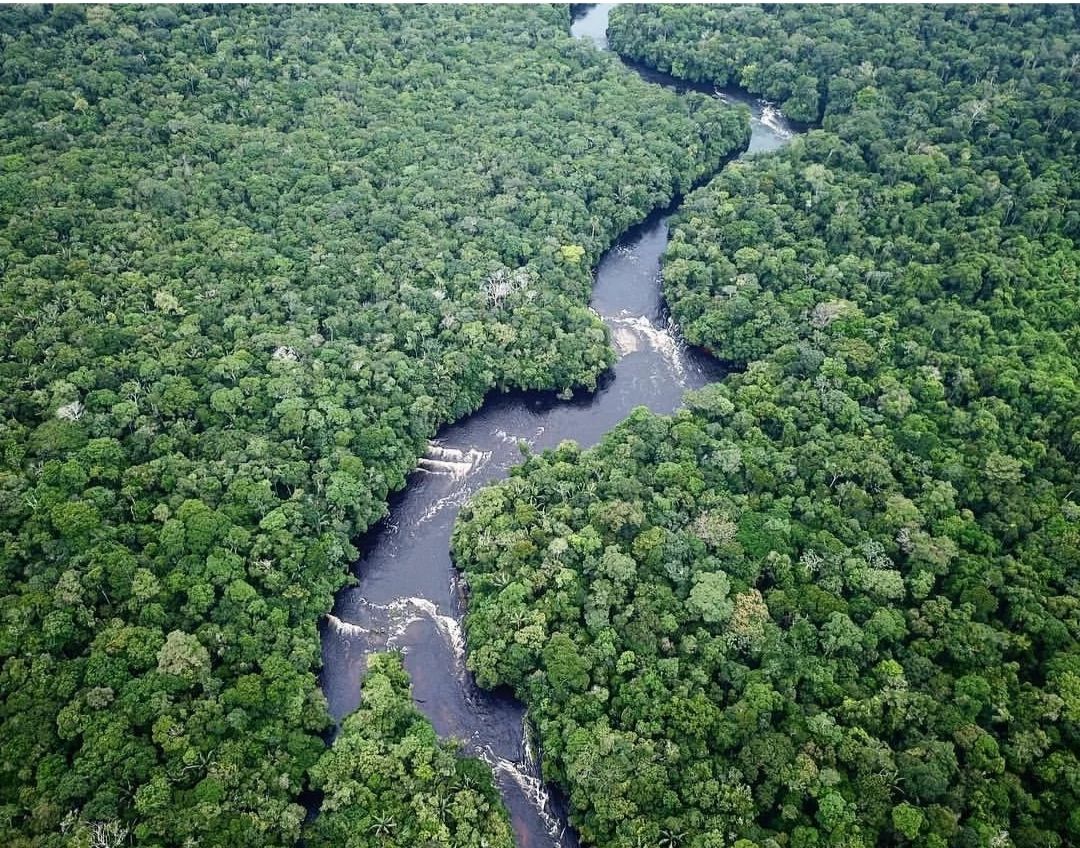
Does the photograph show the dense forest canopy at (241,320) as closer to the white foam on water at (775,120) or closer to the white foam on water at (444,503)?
the white foam on water at (444,503)

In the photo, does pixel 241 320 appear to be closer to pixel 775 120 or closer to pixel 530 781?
pixel 530 781

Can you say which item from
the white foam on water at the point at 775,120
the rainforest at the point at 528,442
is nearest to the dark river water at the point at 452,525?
the rainforest at the point at 528,442

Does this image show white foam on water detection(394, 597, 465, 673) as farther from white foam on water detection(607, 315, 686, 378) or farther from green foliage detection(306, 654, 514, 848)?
white foam on water detection(607, 315, 686, 378)

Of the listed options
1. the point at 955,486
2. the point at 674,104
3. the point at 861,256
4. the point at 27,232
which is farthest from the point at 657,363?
the point at 27,232

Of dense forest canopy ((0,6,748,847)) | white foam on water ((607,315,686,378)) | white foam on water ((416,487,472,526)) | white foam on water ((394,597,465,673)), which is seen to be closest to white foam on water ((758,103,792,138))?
dense forest canopy ((0,6,748,847))

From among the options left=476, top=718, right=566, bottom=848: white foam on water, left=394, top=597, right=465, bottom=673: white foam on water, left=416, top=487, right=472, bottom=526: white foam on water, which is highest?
left=416, top=487, right=472, bottom=526: white foam on water
